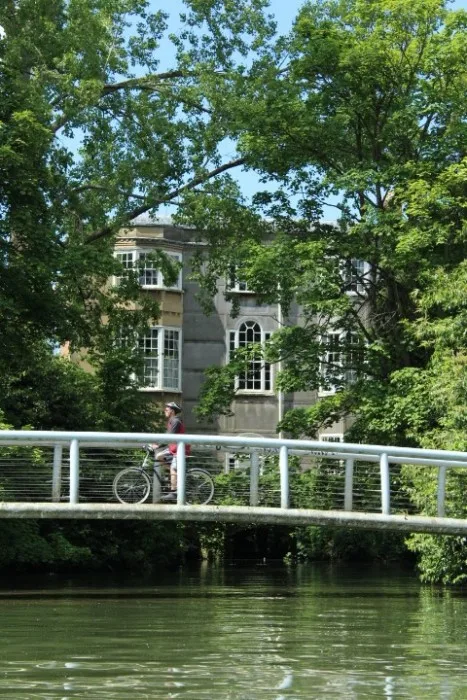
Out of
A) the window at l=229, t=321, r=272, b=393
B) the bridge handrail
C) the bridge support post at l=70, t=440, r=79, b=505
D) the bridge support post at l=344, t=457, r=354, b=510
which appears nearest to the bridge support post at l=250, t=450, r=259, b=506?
the bridge handrail

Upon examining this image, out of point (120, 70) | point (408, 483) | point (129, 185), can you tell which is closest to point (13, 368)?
point (129, 185)

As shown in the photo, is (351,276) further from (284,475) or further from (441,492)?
(284,475)

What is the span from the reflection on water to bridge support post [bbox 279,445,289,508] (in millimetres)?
1459

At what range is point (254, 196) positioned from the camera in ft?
116

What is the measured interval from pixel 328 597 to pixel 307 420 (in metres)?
11.8

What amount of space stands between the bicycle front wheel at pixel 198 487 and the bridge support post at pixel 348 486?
1998mm

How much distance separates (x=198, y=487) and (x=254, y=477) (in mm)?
848

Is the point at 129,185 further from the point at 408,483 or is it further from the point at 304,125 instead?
the point at 408,483

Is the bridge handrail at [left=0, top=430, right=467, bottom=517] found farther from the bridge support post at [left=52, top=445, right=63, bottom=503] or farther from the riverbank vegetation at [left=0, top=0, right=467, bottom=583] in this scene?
the riverbank vegetation at [left=0, top=0, right=467, bottom=583]

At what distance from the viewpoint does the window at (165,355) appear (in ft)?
155

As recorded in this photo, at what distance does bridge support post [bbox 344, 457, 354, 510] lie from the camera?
856 inches

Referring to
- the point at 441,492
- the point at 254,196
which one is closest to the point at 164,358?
the point at 254,196

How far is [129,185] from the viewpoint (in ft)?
113

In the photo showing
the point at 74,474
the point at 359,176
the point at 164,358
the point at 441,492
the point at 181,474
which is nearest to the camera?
the point at 74,474
